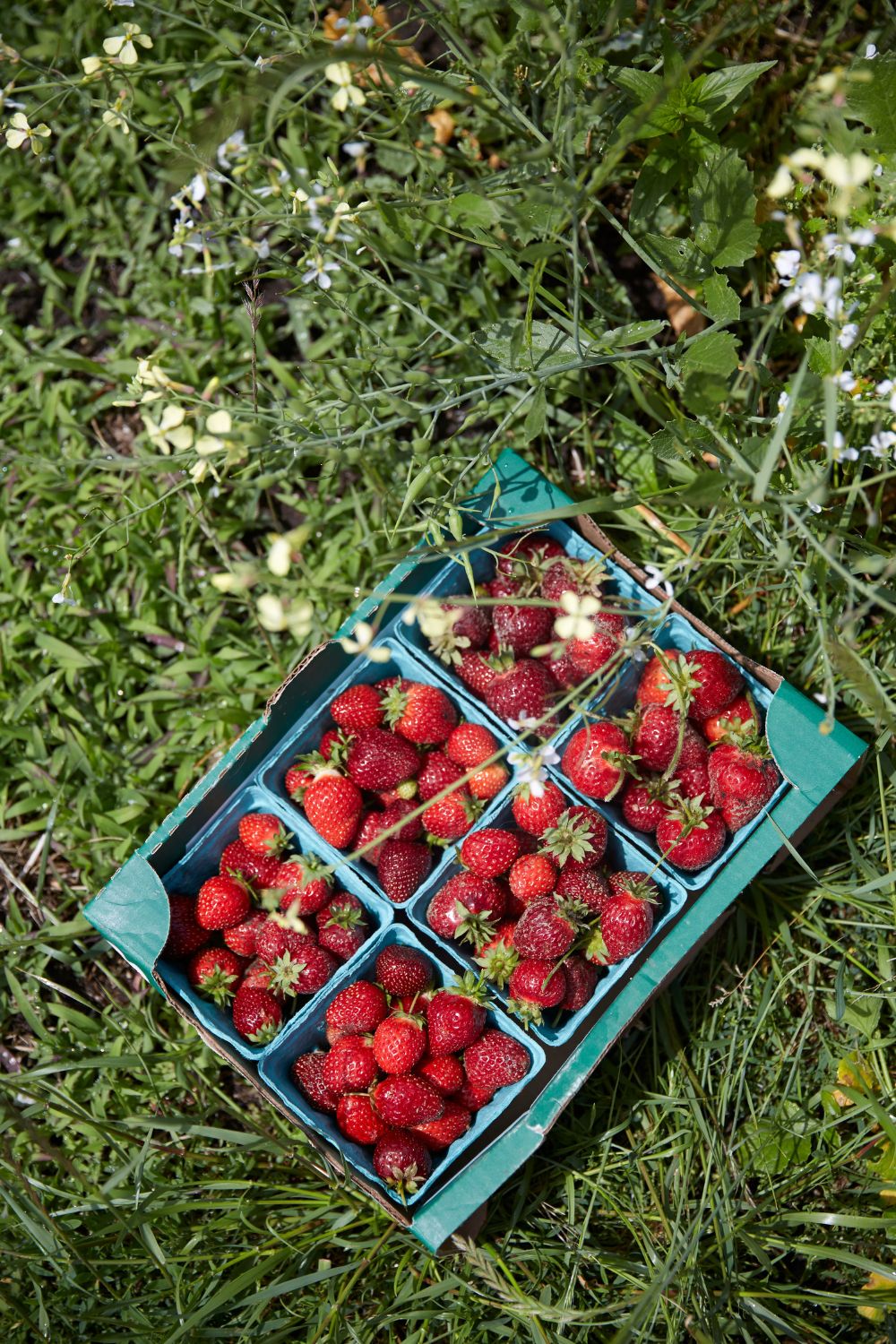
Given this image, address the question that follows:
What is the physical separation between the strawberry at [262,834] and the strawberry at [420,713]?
288 millimetres

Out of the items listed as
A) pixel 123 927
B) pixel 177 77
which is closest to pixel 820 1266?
pixel 123 927

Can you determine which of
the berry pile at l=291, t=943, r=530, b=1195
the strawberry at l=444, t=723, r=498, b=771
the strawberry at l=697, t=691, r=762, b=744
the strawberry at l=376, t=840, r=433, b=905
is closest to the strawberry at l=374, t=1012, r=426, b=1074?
the berry pile at l=291, t=943, r=530, b=1195

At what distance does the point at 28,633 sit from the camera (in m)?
2.46

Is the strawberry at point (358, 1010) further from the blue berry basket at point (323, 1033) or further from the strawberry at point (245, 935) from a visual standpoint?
the strawberry at point (245, 935)

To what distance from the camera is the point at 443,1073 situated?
180 cm

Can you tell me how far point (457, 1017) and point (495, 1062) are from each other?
102 millimetres

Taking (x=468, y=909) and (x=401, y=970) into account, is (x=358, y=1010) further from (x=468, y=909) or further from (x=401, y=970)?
(x=468, y=909)

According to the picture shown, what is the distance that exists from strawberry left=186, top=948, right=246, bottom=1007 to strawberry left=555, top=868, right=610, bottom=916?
62 centimetres

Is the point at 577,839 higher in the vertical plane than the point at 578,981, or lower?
higher

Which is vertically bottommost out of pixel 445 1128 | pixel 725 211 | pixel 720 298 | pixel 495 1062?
pixel 445 1128

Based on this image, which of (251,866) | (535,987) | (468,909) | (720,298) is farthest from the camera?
(251,866)

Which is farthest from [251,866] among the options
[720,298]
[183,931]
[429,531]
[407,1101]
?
[720,298]

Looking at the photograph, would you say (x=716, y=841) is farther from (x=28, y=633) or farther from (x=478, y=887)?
(x=28, y=633)

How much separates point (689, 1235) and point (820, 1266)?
32cm
